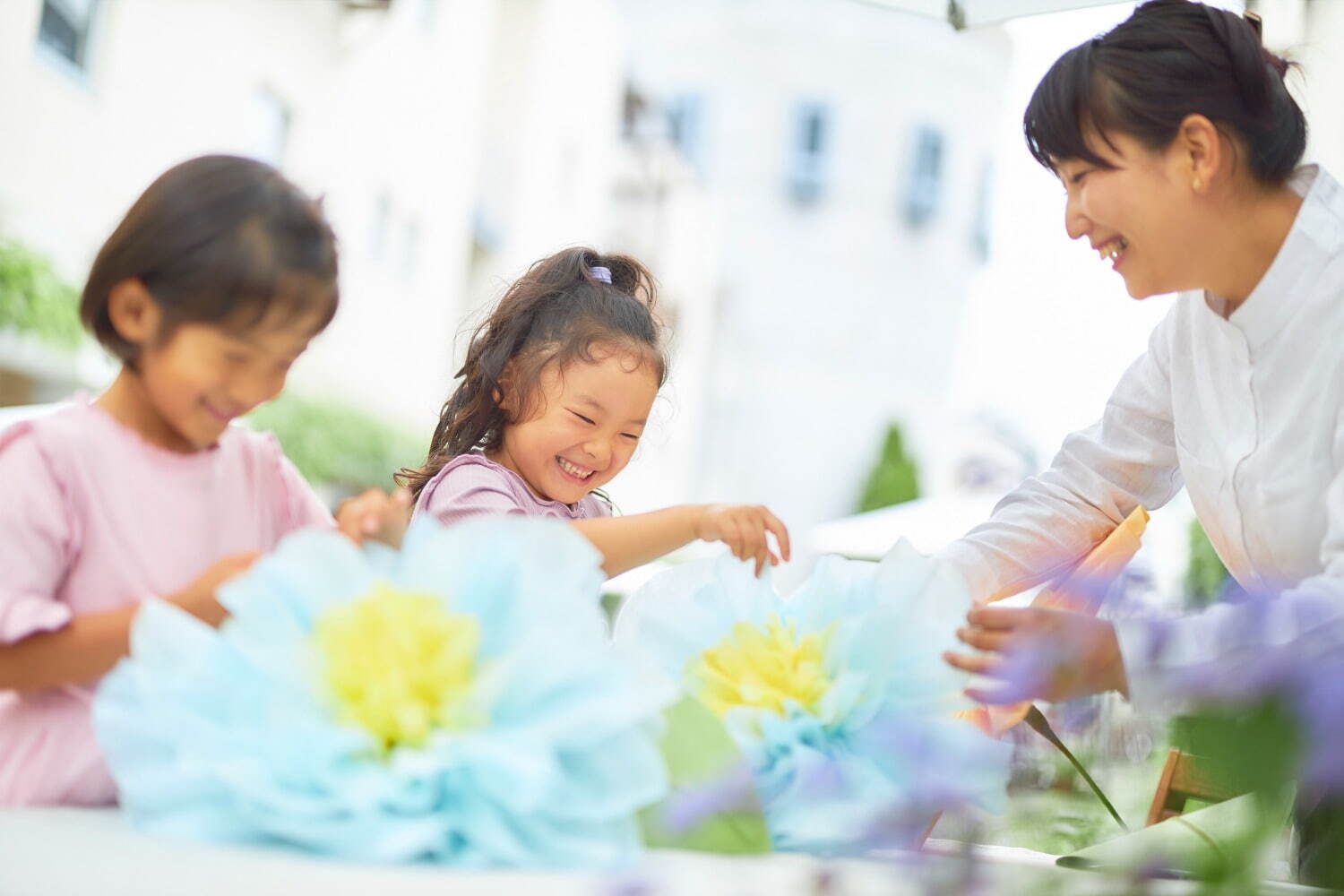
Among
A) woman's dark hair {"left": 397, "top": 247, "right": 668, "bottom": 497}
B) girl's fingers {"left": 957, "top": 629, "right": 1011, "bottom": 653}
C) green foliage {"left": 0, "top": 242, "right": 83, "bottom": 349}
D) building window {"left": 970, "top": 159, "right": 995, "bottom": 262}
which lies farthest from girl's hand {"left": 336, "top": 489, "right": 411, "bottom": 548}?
building window {"left": 970, "top": 159, "right": 995, "bottom": 262}

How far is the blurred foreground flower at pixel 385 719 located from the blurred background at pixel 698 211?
0.35 metres

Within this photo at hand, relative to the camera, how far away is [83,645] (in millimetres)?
1257

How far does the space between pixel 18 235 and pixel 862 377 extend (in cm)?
2081

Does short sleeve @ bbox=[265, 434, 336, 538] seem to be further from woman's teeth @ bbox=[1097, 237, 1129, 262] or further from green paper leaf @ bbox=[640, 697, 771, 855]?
woman's teeth @ bbox=[1097, 237, 1129, 262]

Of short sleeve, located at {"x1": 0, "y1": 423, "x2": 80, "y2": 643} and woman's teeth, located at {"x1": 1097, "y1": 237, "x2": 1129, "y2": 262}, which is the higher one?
woman's teeth, located at {"x1": 1097, "y1": 237, "x2": 1129, "y2": 262}

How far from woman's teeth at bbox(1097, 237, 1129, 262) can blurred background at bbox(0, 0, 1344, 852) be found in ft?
0.53

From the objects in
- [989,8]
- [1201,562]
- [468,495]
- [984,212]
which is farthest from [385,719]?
[984,212]

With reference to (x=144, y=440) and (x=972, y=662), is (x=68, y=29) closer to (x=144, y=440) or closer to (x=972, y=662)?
(x=144, y=440)

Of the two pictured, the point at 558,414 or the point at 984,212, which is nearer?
the point at 558,414

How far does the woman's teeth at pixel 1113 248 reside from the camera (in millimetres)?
1835

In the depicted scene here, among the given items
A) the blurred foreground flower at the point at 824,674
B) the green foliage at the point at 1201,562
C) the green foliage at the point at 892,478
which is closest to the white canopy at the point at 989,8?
the blurred foreground flower at the point at 824,674

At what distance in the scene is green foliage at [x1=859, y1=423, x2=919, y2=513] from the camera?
2564 centimetres

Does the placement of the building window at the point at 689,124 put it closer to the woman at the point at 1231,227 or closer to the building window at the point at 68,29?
the building window at the point at 68,29

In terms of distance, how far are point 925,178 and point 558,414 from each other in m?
27.3
